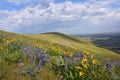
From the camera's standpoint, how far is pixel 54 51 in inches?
419

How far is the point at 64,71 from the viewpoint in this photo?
7754 mm

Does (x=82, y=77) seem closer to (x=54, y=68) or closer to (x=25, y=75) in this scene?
(x=54, y=68)

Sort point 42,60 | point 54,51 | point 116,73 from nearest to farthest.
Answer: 1. point 116,73
2. point 42,60
3. point 54,51

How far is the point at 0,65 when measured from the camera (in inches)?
320

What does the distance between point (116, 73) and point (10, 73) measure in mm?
3465

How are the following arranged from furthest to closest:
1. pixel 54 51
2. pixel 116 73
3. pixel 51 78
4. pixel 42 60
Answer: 1. pixel 54 51
2. pixel 42 60
3. pixel 116 73
4. pixel 51 78

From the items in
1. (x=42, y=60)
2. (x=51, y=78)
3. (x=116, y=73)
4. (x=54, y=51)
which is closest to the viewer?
(x=51, y=78)

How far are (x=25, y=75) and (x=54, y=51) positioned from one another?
3403mm

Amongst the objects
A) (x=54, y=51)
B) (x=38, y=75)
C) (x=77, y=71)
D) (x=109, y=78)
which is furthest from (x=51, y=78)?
(x=54, y=51)

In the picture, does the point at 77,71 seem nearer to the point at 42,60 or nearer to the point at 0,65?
the point at 42,60

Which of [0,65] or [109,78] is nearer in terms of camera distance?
[109,78]

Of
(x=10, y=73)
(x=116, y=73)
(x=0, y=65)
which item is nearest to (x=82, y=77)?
(x=116, y=73)

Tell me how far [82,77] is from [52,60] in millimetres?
1642

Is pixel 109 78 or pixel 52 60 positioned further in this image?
pixel 52 60
